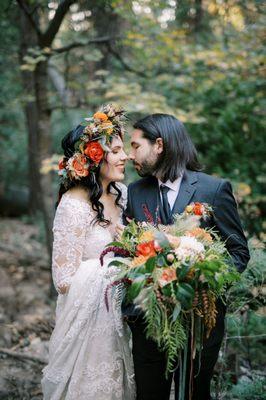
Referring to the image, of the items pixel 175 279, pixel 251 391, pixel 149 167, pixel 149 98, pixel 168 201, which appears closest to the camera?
pixel 175 279

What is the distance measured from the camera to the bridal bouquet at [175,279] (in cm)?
220

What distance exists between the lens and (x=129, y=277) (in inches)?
89.2

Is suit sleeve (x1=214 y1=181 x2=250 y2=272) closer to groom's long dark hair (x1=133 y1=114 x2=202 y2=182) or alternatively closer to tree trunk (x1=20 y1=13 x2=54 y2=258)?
groom's long dark hair (x1=133 y1=114 x2=202 y2=182)

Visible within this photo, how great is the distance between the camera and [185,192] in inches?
119

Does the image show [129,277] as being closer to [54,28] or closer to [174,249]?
[174,249]

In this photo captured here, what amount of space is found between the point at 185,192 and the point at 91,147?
0.78 metres

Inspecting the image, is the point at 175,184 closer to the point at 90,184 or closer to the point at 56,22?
the point at 90,184

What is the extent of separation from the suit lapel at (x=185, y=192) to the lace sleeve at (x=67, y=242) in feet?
2.22


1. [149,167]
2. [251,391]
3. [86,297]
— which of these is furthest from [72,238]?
[251,391]

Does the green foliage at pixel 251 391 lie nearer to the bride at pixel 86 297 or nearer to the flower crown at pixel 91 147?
the bride at pixel 86 297

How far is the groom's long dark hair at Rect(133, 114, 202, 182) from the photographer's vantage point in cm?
313

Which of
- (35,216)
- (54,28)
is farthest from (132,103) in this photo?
(35,216)

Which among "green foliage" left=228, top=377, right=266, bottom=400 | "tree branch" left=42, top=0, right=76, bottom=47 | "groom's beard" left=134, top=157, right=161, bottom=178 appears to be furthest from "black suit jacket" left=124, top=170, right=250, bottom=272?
"tree branch" left=42, top=0, right=76, bottom=47

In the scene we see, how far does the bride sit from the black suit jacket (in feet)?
1.37
